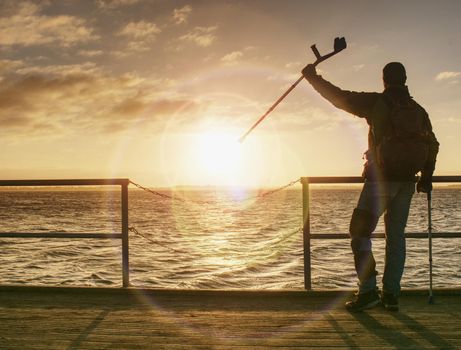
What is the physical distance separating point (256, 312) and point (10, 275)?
1174cm

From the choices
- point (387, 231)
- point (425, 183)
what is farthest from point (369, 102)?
point (387, 231)

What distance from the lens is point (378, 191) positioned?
184 inches

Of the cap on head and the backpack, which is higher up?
the cap on head

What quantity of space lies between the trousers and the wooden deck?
34 cm

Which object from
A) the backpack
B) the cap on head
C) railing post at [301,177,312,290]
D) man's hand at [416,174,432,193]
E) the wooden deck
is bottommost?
the wooden deck

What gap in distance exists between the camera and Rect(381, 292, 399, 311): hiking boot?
4.72 metres

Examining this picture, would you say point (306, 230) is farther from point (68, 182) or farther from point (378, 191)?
point (68, 182)

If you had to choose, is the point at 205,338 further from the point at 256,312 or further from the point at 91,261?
the point at 91,261

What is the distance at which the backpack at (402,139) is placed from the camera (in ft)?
14.6

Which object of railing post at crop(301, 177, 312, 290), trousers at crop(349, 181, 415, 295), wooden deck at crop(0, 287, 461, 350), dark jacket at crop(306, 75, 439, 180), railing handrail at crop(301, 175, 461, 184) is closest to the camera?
wooden deck at crop(0, 287, 461, 350)

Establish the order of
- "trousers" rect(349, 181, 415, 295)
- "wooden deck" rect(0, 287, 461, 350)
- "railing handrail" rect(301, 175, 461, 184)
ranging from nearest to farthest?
1. "wooden deck" rect(0, 287, 461, 350)
2. "trousers" rect(349, 181, 415, 295)
3. "railing handrail" rect(301, 175, 461, 184)

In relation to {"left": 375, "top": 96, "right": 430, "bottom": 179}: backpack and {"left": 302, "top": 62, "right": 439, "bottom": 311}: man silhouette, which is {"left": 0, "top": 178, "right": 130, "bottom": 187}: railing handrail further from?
{"left": 375, "top": 96, "right": 430, "bottom": 179}: backpack

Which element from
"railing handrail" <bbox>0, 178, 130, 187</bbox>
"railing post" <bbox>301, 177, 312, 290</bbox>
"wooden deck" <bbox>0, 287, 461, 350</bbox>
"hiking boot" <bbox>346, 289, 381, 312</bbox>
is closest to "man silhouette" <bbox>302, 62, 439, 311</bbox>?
"hiking boot" <bbox>346, 289, 381, 312</bbox>

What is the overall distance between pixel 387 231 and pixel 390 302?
0.66 meters
